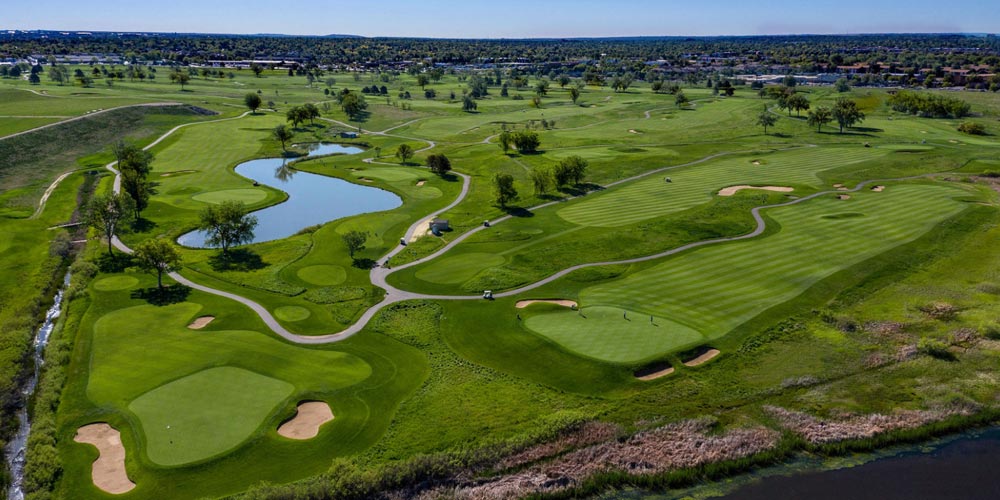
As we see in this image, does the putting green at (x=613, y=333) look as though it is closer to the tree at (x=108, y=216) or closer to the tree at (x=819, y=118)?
the tree at (x=108, y=216)

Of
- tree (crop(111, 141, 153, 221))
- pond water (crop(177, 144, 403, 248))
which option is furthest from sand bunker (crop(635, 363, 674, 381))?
tree (crop(111, 141, 153, 221))

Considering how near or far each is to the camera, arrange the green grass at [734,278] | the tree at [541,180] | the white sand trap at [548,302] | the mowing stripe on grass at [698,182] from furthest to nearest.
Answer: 1. the tree at [541,180]
2. the mowing stripe on grass at [698,182]
3. the white sand trap at [548,302]
4. the green grass at [734,278]

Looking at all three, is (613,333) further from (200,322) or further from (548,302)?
(200,322)

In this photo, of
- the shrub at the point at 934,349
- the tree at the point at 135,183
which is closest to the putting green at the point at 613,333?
the shrub at the point at 934,349

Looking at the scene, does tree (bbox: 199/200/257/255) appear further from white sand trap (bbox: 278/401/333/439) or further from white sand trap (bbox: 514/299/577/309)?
white sand trap (bbox: 514/299/577/309)

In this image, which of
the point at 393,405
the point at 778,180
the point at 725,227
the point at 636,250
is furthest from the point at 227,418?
the point at 778,180

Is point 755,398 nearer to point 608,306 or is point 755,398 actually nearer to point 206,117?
point 608,306
